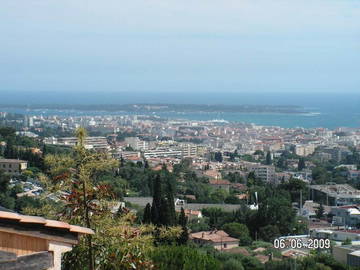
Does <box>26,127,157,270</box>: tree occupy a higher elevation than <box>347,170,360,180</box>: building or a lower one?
higher

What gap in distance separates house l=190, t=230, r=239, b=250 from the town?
0.03 meters

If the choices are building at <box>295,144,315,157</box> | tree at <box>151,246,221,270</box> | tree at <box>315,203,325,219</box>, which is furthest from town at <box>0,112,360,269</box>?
tree at <box>151,246,221,270</box>

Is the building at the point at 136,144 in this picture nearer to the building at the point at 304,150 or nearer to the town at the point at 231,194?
the town at the point at 231,194

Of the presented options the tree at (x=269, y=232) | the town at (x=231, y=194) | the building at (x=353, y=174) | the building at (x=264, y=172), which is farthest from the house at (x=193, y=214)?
the building at (x=353, y=174)

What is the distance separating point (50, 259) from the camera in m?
2.90

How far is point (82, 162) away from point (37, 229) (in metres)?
1.56

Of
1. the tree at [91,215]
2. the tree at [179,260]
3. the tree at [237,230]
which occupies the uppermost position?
the tree at [91,215]

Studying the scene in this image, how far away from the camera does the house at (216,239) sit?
858 inches

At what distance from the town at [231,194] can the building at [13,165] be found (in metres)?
0.05

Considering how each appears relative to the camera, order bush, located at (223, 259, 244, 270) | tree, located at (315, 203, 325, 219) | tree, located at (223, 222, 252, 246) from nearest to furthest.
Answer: bush, located at (223, 259, 244, 270) → tree, located at (223, 222, 252, 246) → tree, located at (315, 203, 325, 219)

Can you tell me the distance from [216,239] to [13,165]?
513 inches

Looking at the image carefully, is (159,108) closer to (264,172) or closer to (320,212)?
(264,172)

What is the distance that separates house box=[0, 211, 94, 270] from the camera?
274cm
